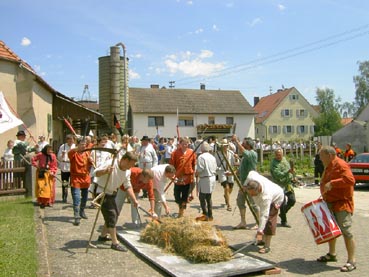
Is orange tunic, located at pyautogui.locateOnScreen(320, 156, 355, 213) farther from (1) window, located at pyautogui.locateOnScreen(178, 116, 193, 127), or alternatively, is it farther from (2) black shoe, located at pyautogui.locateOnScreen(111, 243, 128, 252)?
(1) window, located at pyautogui.locateOnScreen(178, 116, 193, 127)

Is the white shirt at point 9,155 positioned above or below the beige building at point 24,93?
below

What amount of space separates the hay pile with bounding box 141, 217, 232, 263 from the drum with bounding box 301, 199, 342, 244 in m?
Answer: 1.36

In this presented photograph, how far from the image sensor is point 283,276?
6367 mm

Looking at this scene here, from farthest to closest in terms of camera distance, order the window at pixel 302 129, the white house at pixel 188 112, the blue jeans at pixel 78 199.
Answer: the window at pixel 302 129
the white house at pixel 188 112
the blue jeans at pixel 78 199

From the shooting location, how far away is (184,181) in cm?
1023

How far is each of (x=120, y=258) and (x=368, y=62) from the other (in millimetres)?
67241

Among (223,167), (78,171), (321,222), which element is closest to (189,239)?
(321,222)

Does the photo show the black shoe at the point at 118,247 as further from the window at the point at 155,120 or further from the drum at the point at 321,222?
the window at the point at 155,120

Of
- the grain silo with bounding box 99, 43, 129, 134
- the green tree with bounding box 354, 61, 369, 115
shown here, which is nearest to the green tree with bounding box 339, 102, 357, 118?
the green tree with bounding box 354, 61, 369, 115

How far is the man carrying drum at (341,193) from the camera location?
21.8 feet

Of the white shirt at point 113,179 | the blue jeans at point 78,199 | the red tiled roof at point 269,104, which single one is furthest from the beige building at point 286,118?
the white shirt at point 113,179

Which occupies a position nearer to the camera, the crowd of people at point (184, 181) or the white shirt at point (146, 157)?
the crowd of people at point (184, 181)

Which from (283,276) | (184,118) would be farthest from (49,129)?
(184,118)

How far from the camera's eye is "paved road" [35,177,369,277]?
6551 millimetres
